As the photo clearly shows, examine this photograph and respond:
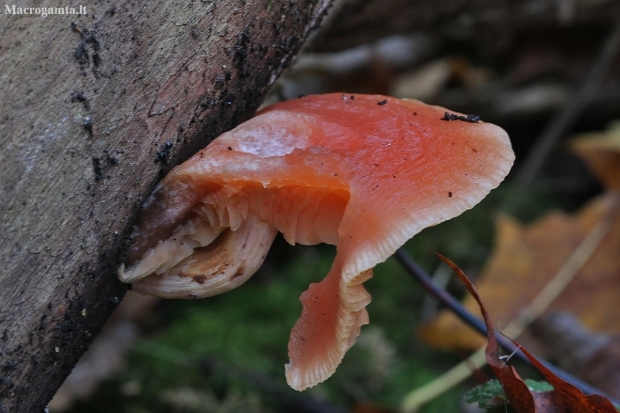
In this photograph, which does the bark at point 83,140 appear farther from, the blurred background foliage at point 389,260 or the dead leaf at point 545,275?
the dead leaf at point 545,275

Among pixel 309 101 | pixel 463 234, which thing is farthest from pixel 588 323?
pixel 309 101

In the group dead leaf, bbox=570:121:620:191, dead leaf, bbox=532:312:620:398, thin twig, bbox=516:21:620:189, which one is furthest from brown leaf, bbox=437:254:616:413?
thin twig, bbox=516:21:620:189

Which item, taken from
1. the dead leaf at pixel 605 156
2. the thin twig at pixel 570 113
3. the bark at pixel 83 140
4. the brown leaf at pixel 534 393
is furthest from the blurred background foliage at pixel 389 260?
the bark at pixel 83 140

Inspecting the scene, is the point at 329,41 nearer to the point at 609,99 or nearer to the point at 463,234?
the point at 463,234

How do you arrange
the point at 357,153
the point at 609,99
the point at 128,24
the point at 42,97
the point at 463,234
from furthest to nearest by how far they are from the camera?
the point at 609,99 < the point at 463,234 < the point at 357,153 < the point at 128,24 < the point at 42,97

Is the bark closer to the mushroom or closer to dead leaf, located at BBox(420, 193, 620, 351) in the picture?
the mushroom

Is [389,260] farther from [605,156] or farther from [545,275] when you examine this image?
[605,156]
